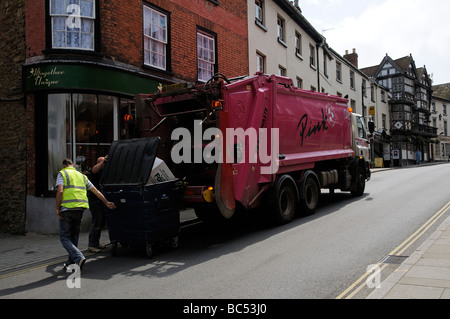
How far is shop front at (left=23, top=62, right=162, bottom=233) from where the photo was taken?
8.70 metres

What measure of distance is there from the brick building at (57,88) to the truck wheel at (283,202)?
3160mm

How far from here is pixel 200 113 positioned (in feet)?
24.5

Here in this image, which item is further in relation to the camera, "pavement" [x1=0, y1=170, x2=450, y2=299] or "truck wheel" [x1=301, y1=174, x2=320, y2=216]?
"truck wheel" [x1=301, y1=174, x2=320, y2=216]

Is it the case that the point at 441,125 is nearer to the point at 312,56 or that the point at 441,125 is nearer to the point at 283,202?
the point at 312,56

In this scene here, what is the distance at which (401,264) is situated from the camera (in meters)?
4.73

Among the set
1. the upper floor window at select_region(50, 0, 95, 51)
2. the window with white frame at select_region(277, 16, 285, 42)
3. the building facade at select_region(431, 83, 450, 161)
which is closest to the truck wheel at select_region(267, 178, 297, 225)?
the upper floor window at select_region(50, 0, 95, 51)

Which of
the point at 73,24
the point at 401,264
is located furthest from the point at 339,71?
the point at 401,264

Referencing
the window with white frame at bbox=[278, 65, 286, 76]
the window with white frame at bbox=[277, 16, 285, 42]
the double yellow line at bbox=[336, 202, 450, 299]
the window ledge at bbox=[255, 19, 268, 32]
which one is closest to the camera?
the double yellow line at bbox=[336, 202, 450, 299]

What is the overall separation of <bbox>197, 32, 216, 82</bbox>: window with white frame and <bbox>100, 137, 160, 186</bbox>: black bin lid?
22.9ft

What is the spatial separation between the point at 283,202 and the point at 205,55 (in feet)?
22.9

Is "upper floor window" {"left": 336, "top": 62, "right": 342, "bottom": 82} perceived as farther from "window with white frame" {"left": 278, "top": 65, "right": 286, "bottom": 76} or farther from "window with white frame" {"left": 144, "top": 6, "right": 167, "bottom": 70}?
"window with white frame" {"left": 144, "top": 6, "right": 167, "bottom": 70}

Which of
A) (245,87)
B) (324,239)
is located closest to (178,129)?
(245,87)

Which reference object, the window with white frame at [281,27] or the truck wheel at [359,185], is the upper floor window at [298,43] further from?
the truck wheel at [359,185]
